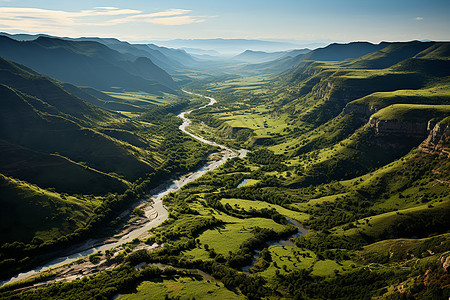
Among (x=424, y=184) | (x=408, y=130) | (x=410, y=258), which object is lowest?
(x=410, y=258)

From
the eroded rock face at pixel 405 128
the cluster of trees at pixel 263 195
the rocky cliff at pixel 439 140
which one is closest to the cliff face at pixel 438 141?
the rocky cliff at pixel 439 140

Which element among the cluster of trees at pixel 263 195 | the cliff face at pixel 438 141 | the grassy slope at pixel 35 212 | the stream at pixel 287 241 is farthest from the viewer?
the cluster of trees at pixel 263 195

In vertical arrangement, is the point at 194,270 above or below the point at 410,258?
below

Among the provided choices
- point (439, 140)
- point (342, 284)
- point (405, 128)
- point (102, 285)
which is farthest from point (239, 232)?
point (405, 128)

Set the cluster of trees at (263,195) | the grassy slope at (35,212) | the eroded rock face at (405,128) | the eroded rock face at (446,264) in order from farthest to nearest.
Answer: the cluster of trees at (263,195), the eroded rock face at (405,128), the grassy slope at (35,212), the eroded rock face at (446,264)

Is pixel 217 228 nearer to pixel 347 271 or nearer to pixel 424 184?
pixel 347 271

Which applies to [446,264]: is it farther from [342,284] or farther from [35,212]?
[35,212]

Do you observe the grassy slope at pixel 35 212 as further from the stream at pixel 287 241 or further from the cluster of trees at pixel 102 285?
the stream at pixel 287 241

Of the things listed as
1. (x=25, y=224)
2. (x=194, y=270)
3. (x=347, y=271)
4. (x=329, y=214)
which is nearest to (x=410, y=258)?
(x=347, y=271)
